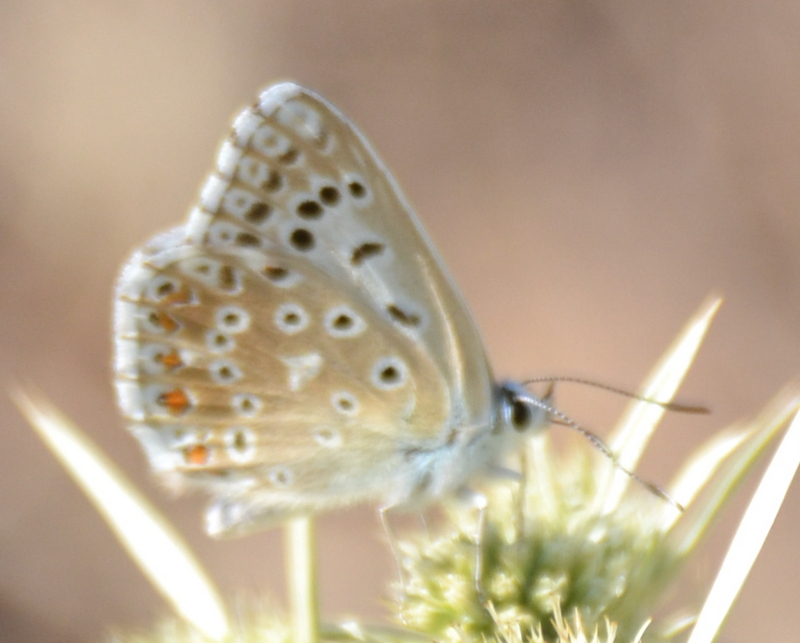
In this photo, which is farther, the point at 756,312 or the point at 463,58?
the point at 463,58

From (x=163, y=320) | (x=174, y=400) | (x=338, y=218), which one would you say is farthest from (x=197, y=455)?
(x=338, y=218)

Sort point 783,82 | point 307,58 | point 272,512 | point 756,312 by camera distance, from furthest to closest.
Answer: point 307,58 → point 783,82 → point 756,312 → point 272,512

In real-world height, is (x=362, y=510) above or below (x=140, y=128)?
below

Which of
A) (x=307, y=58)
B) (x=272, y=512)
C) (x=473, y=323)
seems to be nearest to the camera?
(x=473, y=323)

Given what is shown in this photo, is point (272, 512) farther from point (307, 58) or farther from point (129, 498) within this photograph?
point (307, 58)

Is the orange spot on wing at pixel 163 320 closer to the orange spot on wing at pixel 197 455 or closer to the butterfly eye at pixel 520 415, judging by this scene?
the orange spot on wing at pixel 197 455

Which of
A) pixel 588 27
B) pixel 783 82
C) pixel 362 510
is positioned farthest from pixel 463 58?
pixel 362 510

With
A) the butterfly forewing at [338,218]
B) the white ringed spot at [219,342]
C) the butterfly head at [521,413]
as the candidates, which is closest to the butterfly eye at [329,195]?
the butterfly forewing at [338,218]

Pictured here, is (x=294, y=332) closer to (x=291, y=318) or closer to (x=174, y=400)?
(x=291, y=318)

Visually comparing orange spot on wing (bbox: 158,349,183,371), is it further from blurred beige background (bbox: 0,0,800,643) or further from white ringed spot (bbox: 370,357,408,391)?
blurred beige background (bbox: 0,0,800,643)
